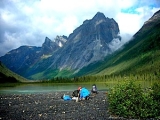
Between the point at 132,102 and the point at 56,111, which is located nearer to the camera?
the point at 132,102

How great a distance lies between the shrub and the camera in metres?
33.2

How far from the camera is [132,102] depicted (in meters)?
33.6

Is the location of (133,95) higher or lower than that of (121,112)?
higher

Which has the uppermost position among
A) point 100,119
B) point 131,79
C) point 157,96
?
point 131,79

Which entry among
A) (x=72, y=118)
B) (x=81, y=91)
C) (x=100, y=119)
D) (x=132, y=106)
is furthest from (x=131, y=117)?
(x=81, y=91)

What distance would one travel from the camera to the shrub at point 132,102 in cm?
3319

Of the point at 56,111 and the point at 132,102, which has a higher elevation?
the point at 132,102

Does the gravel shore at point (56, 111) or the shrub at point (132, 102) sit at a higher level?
the shrub at point (132, 102)

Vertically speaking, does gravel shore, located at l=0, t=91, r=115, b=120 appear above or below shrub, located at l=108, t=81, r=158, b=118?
below

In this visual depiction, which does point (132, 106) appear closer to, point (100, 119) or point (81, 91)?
point (100, 119)

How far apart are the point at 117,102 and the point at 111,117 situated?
7.36 ft

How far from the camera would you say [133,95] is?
3391 cm

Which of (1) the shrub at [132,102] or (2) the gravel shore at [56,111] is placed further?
(2) the gravel shore at [56,111]

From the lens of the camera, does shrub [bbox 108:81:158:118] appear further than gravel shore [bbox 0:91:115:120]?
No
